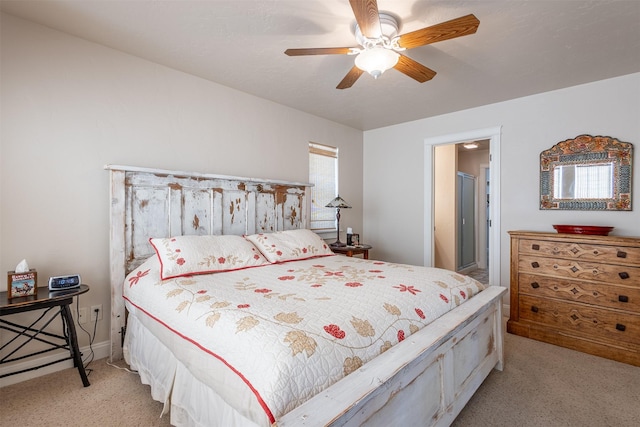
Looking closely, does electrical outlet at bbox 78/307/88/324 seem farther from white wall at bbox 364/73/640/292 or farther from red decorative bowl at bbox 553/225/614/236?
red decorative bowl at bbox 553/225/614/236

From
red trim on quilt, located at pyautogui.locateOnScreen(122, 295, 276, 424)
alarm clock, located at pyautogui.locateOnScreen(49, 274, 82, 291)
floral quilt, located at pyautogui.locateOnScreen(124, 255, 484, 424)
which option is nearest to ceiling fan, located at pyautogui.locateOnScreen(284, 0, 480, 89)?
floral quilt, located at pyautogui.locateOnScreen(124, 255, 484, 424)

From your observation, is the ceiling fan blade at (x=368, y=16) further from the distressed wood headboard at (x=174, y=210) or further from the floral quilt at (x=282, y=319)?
the distressed wood headboard at (x=174, y=210)

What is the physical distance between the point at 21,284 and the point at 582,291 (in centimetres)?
411

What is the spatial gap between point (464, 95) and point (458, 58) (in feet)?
2.93

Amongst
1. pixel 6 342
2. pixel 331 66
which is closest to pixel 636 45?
pixel 331 66

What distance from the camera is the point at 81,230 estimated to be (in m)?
2.30

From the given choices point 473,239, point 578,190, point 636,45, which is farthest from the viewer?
point 473,239

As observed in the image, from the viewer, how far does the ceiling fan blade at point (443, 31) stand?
5.19ft

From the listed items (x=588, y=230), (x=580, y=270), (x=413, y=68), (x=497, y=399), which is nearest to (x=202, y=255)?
(x=413, y=68)

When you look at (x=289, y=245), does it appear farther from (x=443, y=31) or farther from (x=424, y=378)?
(x=443, y=31)

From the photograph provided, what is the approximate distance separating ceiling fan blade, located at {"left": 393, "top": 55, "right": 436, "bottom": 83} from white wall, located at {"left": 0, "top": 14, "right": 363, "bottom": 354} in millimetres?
1818

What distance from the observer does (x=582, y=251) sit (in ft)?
8.55

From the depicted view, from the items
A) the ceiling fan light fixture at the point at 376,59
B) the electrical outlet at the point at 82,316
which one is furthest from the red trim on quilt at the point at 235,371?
the ceiling fan light fixture at the point at 376,59

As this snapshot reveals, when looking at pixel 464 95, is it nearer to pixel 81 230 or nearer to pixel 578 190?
pixel 578 190
